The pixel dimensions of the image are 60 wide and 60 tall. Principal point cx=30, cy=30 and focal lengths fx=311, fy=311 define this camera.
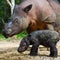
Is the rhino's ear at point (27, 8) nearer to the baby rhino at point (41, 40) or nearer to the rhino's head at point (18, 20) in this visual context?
the rhino's head at point (18, 20)

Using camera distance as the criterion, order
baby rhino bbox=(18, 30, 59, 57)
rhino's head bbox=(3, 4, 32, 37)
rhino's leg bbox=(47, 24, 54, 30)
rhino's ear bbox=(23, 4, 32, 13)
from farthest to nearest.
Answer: rhino's leg bbox=(47, 24, 54, 30), rhino's ear bbox=(23, 4, 32, 13), rhino's head bbox=(3, 4, 32, 37), baby rhino bbox=(18, 30, 59, 57)

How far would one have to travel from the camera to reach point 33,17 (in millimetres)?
4312

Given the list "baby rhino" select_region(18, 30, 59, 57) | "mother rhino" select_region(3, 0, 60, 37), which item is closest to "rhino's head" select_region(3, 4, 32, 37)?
"mother rhino" select_region(3, 0, 60, 37)

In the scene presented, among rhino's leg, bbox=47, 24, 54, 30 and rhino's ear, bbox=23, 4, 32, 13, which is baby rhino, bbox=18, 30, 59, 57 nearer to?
rhino's ear, bbox=23, 4, 32, 13

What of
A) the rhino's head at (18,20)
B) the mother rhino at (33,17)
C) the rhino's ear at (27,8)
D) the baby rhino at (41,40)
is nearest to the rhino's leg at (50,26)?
the mother rhino at (33,17)

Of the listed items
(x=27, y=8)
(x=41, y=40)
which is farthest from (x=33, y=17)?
(x=41, y=40)

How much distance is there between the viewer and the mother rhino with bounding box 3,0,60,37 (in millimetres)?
3970

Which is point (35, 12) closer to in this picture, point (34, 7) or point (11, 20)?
point (34, 7)

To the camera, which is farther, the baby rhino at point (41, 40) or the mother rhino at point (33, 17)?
the mother rhino at point (33, 17)

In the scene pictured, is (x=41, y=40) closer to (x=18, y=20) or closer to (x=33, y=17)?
(x=18, y=20)

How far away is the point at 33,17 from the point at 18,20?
1.20ft

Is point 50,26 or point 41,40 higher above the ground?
point 41,40

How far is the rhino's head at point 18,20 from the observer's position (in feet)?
12.8

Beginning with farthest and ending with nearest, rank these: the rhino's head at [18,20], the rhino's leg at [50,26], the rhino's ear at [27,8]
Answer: the rhino's leg at [50,26] → the rhino's ear at [27,8] → the rhino's head at [18,20]
